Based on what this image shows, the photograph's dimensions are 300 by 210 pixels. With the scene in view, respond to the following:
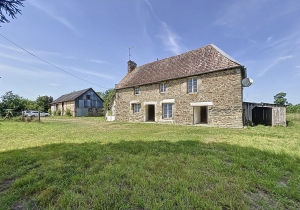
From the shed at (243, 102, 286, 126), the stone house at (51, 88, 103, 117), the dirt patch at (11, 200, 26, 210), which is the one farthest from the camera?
the stone house at (51, 88, 103, 117)

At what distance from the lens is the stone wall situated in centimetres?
969

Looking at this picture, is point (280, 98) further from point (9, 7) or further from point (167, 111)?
point (9, 7)

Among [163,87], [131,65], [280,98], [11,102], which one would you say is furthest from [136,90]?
[280,98]

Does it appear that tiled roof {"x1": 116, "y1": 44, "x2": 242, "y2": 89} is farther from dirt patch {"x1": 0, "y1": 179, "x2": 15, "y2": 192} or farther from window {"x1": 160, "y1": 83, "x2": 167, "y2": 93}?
dirt patch {"x1": 0, "y1": 179, "x2": 15, "y2": 192}

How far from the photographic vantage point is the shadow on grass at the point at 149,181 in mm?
2012

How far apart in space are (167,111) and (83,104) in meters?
23.0

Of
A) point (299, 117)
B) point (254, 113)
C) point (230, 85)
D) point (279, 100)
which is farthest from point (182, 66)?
point (279, 100)

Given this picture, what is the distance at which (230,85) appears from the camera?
980 cm

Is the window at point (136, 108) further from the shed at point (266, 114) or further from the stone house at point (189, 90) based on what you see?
the shed at point (266, 114)

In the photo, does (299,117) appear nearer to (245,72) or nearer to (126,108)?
(245,72)

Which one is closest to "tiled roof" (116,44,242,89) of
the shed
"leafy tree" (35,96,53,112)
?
the shed

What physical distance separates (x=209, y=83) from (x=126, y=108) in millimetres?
9633

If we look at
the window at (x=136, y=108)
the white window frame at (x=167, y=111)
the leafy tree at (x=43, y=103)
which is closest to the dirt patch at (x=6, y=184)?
the white window frame at (x=167, y=111)

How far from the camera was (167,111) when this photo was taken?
13273 millimetres
